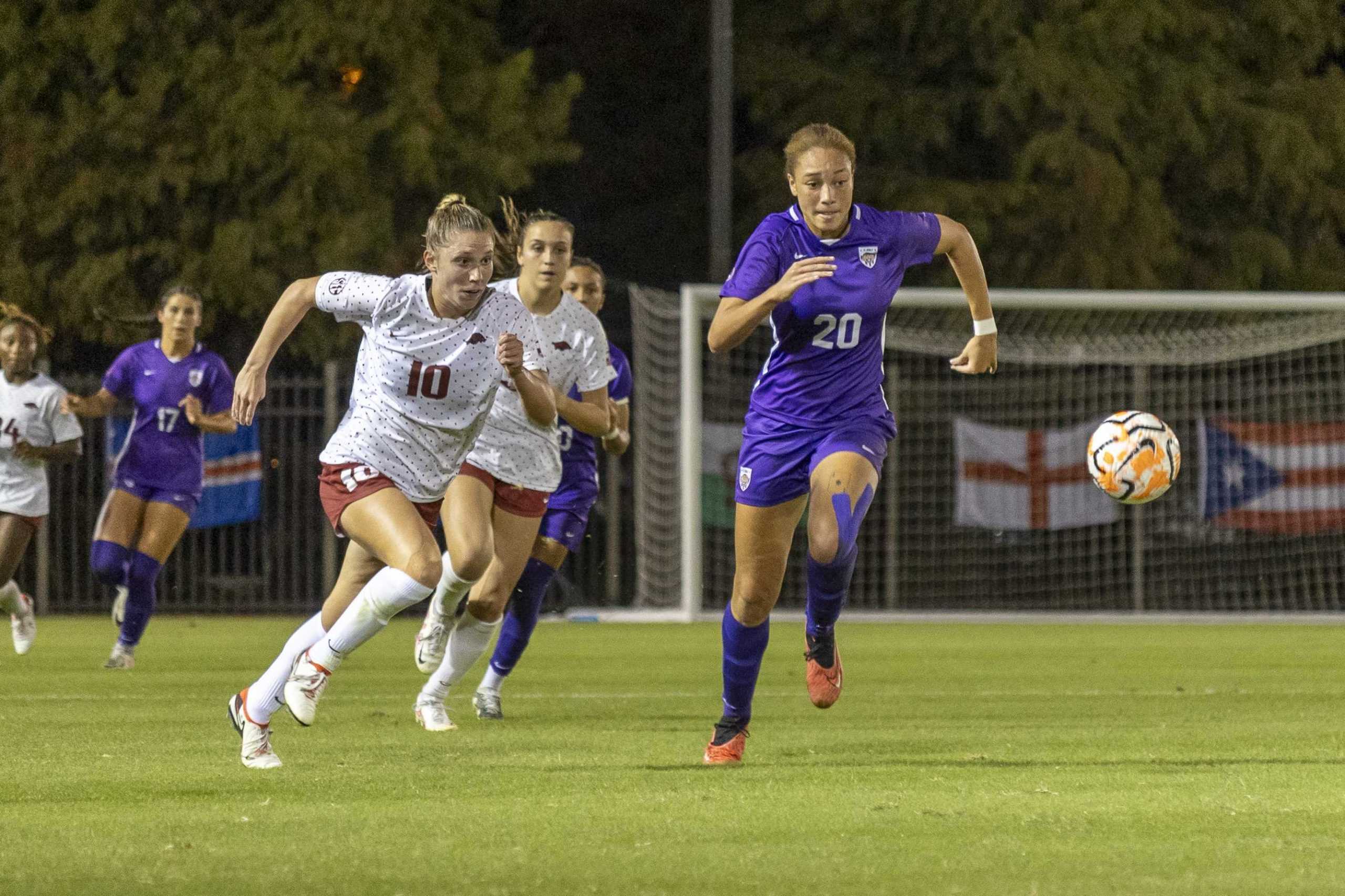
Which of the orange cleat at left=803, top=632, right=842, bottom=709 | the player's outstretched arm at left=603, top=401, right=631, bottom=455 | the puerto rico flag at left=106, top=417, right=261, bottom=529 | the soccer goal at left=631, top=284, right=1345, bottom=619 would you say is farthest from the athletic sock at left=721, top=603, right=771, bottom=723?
the puerto rico flag at left=106, top=417, right=261, bottom=529

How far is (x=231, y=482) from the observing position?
20406 mm

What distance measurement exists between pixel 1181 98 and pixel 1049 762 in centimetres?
1655

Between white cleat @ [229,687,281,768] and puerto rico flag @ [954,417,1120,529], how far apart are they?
1382 cm

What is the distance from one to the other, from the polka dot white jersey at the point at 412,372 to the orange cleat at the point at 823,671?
1.44m

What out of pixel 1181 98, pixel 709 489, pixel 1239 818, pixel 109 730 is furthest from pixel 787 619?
pixel 1239 818

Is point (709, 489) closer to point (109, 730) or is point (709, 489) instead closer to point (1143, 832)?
point (109, 730)

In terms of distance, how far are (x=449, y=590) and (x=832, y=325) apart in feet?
6.49

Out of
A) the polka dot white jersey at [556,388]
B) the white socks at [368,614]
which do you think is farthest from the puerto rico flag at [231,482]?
the white socks at [368,614]

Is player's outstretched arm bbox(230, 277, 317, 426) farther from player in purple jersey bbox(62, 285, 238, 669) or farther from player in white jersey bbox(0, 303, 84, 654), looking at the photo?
player in white jersey bbox(0, 303, 84, 654)

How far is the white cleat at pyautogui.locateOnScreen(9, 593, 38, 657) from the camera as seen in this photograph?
13344mm

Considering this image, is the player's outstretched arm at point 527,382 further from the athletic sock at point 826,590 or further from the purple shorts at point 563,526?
the purple shorts at point 563,526

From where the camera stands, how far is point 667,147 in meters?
25.1

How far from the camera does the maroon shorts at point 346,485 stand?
7160 mm

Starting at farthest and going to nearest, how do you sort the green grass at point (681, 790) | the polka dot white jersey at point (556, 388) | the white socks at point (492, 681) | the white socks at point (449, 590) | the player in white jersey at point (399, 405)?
the white socks at point (492, 681) < the polka dot white jersey at point (556, 388) < the white socks at point (449, 590) < the player in white jersey at point (399, 405) < the green grass at point (681, 790)
